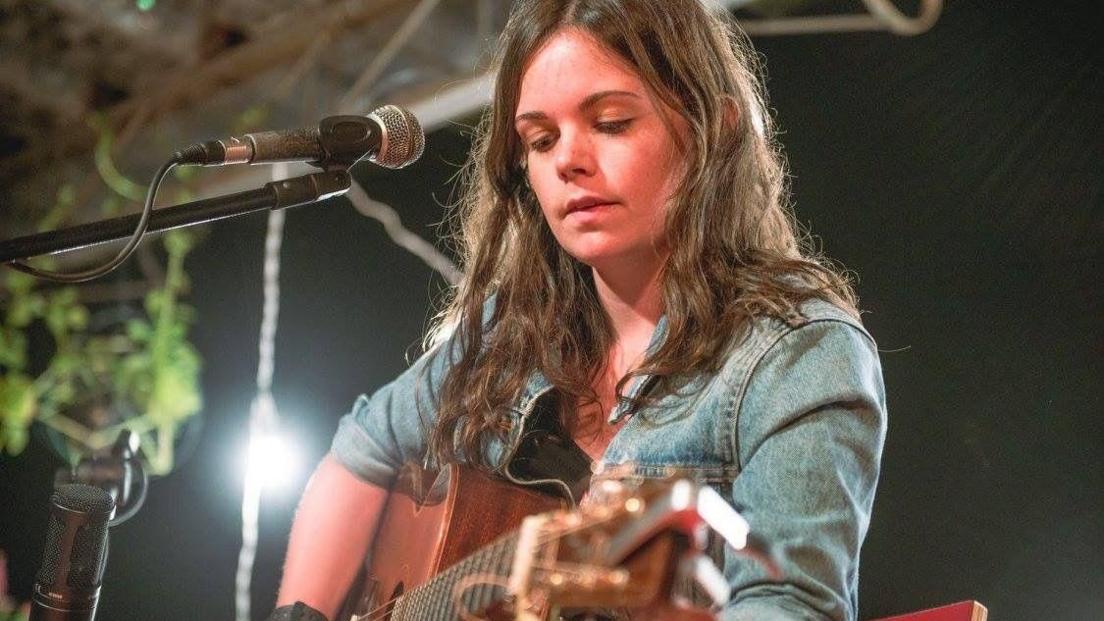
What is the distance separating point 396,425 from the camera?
241 cm

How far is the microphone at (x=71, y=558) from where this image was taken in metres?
1.94

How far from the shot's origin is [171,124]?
4707 millimetres

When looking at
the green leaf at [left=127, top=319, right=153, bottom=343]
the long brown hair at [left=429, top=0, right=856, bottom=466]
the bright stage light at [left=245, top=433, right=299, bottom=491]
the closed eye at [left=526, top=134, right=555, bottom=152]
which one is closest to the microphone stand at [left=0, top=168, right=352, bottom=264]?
the closed eye at [left=526, top=134, right=555, bottom=152]

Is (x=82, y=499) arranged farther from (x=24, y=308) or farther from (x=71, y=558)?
(x=24, y=308)

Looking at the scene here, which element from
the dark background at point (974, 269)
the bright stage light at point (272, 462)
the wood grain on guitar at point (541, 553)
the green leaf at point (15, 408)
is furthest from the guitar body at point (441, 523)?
the green leaf at point (15, 408)

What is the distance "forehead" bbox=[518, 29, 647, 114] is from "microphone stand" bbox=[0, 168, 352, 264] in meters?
0.37

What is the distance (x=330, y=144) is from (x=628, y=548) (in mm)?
969

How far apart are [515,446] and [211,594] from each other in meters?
3.23

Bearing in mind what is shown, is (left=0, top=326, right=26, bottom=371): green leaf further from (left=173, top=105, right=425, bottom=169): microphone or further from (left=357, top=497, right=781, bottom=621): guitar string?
(left=173, top=105, right=425, bottom=169): microphone

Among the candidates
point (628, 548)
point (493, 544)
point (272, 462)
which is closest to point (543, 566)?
point (628, 548)

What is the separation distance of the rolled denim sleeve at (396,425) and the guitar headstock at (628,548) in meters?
1.10

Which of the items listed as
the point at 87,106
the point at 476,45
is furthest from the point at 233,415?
the point at 476,45

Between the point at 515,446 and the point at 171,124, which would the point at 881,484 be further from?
the point at 171,124

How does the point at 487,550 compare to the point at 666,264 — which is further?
the point at 666,264
